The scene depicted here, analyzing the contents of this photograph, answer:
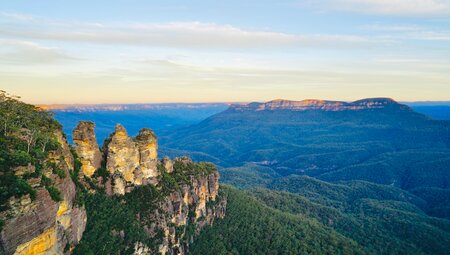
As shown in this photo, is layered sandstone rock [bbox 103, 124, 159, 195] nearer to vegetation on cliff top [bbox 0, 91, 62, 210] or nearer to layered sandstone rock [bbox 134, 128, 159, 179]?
layered sandstone rock [bbox 134, 128, 159, 179]

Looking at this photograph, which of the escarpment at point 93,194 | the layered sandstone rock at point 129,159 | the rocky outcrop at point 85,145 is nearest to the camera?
the escarpment at point 93,194

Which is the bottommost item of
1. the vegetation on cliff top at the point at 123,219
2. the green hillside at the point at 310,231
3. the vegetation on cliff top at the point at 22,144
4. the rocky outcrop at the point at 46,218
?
the green hillside at the point at 310,231

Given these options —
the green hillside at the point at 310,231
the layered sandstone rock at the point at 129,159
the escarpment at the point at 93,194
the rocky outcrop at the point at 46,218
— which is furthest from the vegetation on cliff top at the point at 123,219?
the green hillside at the point at 310,231

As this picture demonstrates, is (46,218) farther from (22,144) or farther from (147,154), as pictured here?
(147,154)

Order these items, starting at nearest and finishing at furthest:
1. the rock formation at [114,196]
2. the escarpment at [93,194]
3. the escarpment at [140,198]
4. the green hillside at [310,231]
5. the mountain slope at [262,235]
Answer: the rock formation at [114,196] → the escarpment at [93,194] → the escarpment at [140,198] → the mountain slope at [262,235] → the green hillside at [310,231]

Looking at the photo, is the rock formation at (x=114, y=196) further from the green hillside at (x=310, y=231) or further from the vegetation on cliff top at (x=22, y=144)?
the green hillside at (x=310, y=231)

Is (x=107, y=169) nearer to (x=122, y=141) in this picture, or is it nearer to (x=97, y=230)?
(x=122, y=141)

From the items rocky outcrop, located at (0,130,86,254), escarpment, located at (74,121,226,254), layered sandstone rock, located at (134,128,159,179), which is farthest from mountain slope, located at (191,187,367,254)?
rocky outcrop, located at (0,130,86,254)

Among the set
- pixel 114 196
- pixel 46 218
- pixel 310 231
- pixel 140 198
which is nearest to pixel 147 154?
pixel 140 198
